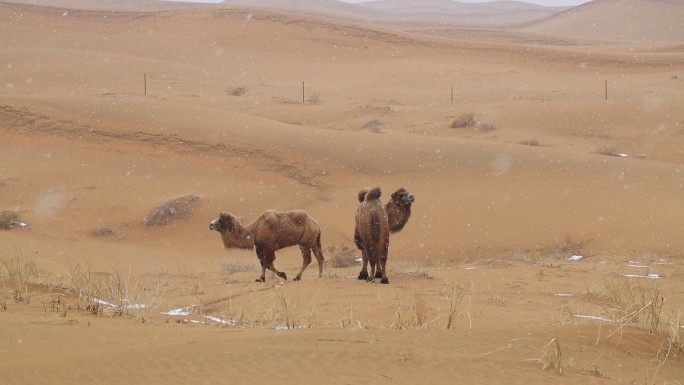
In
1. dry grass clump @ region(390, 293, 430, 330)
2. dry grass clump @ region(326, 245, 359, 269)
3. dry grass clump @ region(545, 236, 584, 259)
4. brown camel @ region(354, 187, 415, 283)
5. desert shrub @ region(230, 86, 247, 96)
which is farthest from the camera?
desert shrub @ region(230, 86, 247, 96)

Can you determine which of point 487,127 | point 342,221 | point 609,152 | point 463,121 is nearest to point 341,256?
point 342,221

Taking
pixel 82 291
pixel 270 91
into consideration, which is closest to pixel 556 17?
pixel 270 91

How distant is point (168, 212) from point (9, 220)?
451 cm

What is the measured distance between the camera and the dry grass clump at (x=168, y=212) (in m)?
25.4

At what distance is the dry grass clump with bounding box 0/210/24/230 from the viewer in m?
24.5

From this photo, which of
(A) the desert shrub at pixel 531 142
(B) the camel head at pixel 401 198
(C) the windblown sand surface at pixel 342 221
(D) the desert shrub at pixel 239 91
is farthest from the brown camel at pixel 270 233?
(D) the desert shrub at pixel 239 91

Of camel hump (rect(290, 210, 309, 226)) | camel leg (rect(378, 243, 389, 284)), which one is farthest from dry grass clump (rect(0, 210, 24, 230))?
camel leg (rect(378, 243, 389, 284))

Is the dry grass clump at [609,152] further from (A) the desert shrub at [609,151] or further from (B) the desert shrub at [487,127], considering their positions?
(B) the desert shrub at [487,127]

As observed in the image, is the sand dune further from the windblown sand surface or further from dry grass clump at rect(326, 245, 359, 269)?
dry grass clump at rect(326, 245, 359, 269)

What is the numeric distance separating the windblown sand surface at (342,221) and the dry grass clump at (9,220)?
4.5 inches

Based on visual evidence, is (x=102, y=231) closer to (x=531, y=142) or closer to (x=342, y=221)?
(x=342, y=221)

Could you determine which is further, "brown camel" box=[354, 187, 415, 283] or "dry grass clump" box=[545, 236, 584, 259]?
"dry grass clump" box=[545, 236, 584, 259]

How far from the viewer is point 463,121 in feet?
127

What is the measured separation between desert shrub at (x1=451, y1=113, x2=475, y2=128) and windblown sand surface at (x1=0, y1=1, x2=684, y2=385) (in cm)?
53
